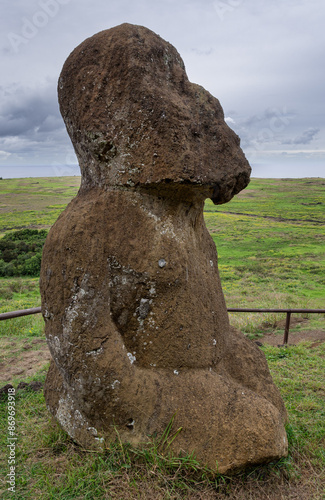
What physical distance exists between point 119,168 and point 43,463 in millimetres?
2486

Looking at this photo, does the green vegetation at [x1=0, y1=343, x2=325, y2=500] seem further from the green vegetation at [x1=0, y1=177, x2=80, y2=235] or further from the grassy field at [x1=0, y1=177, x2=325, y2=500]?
the green vegetation at [x1=0, y1=177, x2=80, y2=235]

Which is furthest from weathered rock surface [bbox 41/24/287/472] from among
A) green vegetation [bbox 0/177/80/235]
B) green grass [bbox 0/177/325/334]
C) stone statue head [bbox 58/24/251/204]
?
green vegetation [bbox 0/177/80/235]

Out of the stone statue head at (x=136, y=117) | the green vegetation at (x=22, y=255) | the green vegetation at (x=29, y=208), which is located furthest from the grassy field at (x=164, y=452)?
the green vegetation at (x=29, y=208)

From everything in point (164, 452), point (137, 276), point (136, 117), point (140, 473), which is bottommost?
point (140, 473)

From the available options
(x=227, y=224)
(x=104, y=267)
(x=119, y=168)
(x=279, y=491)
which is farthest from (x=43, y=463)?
(x=227, y=224)

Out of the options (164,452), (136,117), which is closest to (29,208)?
(136,117)

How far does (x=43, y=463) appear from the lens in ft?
11.4

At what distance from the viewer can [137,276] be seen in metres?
3.35

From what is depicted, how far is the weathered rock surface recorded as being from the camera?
128 inches

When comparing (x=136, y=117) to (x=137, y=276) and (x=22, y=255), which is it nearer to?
(x=137, y=276)

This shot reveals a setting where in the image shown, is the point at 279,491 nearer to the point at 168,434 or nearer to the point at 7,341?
the point at 168,434

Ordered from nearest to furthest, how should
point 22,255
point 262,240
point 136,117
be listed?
point 136,117 → point 22,255 → point 262,240

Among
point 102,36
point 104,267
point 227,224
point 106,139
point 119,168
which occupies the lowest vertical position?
point 227,224

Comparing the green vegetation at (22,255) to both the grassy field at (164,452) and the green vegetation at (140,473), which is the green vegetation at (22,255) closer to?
the grassy field at (164,452)
